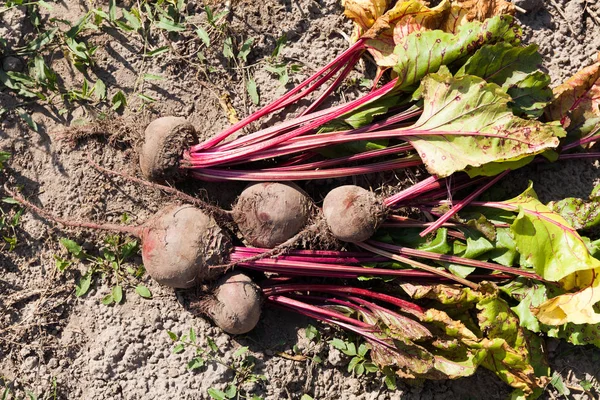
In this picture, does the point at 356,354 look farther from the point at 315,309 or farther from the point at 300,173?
the point at 300,173

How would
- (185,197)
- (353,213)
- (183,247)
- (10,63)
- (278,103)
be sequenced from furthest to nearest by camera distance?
(10,63) < (278,103) < (185,197) < (183,247) < (353,213)

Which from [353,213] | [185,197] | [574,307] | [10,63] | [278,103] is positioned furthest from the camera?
[10,63]

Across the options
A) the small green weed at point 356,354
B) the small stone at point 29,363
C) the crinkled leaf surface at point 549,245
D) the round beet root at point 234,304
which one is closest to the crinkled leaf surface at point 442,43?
the crinkled leaf surface at point 549,245

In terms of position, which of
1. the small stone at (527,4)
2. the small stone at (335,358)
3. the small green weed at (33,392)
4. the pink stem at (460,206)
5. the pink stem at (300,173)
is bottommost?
the small stone at (335,358)

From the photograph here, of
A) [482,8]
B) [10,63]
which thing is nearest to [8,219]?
[10,63]

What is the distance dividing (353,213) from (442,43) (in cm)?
120

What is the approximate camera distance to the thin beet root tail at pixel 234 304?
353cm

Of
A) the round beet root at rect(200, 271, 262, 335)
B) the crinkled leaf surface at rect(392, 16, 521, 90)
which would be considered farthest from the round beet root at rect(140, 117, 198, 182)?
the crinkled leaf surface at rect(392, 16, 521, 90)

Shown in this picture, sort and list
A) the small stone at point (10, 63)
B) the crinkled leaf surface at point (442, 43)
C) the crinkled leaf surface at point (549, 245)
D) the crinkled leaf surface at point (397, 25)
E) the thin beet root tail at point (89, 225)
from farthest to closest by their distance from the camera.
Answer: the small stone at point (10, 63)
the thin beet root tail at point (89, 225)
the crinkled leaf surface at point (397, 25)
the crinkled leaf surface at point (442, 43)
the crinkled leaf surface at point (549, 245)

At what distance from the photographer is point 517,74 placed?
3.47 meters

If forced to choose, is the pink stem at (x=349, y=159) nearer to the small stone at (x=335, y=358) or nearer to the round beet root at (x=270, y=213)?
the round beet root at (x=270, y=213)

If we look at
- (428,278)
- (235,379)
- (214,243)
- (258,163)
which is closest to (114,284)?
(214,243)

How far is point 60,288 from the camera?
149 inches

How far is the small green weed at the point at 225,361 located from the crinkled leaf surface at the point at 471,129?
180cm
